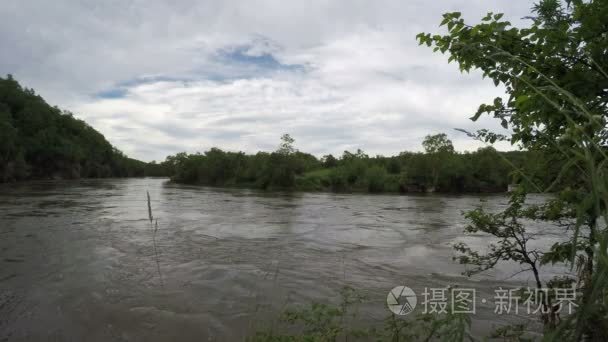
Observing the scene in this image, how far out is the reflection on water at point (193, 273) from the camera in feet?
20.4

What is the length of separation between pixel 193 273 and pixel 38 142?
96323mm

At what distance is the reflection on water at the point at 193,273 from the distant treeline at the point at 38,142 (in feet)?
207

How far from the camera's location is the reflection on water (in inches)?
245

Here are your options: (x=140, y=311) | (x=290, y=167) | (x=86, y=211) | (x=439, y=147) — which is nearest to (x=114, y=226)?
(x=86, y=211)

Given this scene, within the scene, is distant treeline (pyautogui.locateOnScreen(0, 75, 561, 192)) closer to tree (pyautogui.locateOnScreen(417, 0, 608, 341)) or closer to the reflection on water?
the reflection on water

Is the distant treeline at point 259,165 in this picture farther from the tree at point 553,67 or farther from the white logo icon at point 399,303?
the tree at point 553,67

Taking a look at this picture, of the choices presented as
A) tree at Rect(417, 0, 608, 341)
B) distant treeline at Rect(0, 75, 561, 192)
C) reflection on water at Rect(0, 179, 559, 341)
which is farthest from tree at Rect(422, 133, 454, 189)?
tree at Rect(417, 0, 608, 341)

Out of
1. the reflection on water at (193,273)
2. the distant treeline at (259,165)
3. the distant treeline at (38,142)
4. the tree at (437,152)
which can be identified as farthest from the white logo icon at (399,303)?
the distant treeline at (38,142)

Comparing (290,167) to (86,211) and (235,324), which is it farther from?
(235,324)

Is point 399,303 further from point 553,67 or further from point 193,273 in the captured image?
point 193,273

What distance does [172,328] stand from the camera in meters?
6.04

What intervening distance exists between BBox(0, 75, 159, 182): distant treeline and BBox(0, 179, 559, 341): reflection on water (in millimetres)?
62980

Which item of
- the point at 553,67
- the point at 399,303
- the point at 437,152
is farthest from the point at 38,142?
the point at 553,67

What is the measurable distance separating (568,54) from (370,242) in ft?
37.6
